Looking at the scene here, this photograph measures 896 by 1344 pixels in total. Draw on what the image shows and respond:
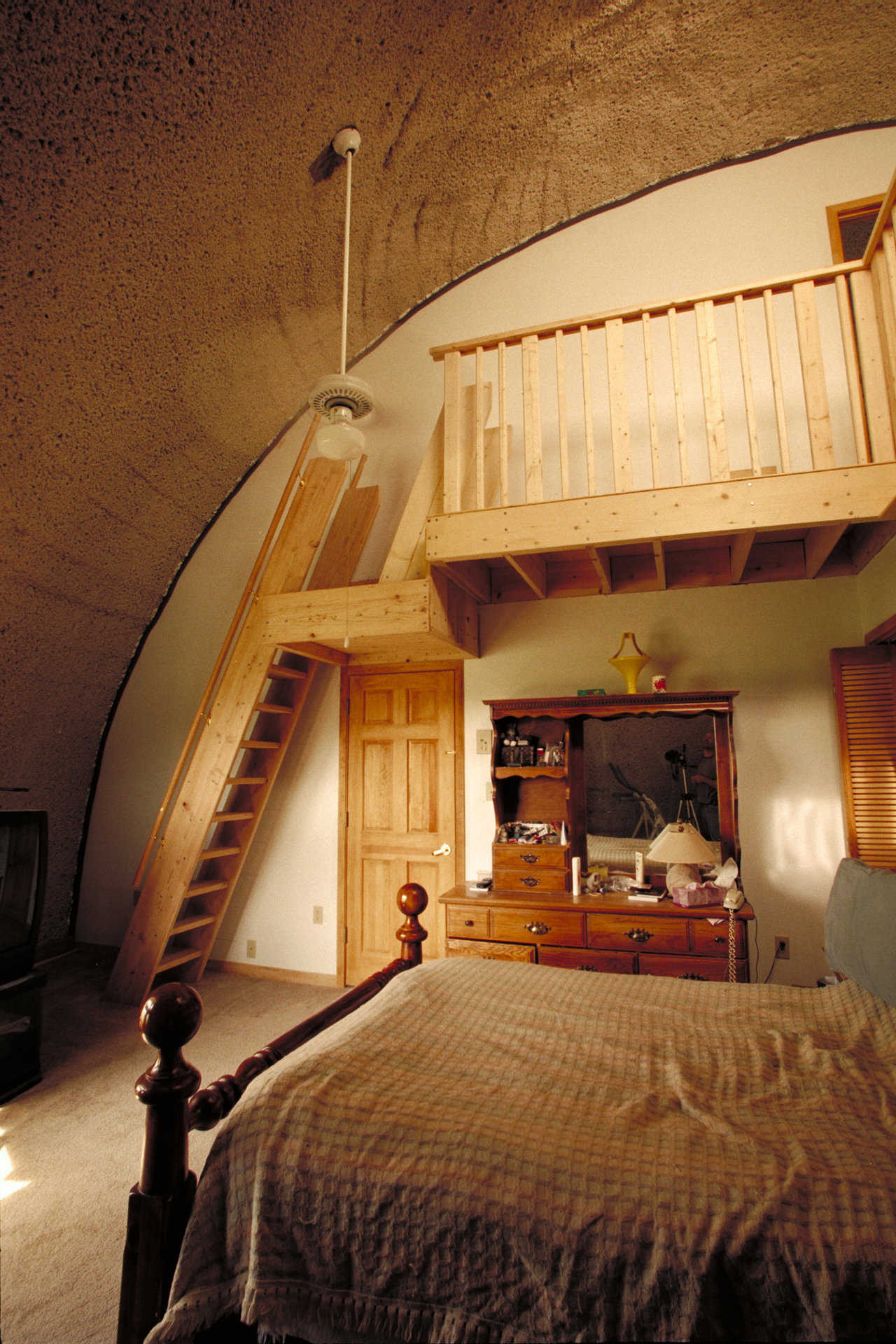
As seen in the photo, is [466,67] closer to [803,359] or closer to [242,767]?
[803,359]

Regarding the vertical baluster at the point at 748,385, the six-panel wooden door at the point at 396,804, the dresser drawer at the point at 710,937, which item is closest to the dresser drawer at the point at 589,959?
the dresser drawer at the point at 710,937

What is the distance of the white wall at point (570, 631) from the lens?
3.37 meters

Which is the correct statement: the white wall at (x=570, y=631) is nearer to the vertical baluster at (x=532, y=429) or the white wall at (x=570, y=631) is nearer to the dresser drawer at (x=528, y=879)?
the dresser drawer at (x=528, y=879)

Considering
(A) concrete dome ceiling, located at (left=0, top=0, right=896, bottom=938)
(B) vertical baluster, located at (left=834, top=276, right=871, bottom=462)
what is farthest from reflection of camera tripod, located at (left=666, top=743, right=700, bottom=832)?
(A) concrete dome ceiling, located at (left=0, top=0, right=896, bottom=938)

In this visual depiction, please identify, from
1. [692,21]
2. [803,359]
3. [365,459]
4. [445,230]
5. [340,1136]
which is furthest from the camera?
[365,459]

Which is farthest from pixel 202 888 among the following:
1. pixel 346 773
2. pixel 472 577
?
pixel 472 577

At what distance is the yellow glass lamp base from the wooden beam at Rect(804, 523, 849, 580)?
0.88 meters

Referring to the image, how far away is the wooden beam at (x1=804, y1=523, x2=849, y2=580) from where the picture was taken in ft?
8.65

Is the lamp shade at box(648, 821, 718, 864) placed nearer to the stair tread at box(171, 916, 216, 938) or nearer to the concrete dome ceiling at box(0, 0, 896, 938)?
the stair tread at box(171, 916, 216, 938)

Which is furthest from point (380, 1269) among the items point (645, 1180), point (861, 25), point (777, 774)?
point (861, 25)

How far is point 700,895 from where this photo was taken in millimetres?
2957

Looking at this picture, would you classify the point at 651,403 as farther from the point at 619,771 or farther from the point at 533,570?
the point at 619,771

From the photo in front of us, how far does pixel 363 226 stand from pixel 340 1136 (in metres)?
4.31

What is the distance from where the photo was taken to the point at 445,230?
163 inches
